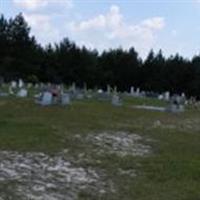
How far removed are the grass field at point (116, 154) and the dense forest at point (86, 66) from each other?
63010 mm

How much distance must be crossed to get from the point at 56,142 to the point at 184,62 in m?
97.1

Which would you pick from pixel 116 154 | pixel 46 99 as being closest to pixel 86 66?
pixel 46 99

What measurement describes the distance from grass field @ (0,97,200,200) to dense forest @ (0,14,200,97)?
63010 millimetres

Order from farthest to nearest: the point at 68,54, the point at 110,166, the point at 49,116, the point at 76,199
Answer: the point at 68,54 < the point at 49,116 < the point at 110,166 < the point at 76,199

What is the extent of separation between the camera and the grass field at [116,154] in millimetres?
11469

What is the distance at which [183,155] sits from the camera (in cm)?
1593

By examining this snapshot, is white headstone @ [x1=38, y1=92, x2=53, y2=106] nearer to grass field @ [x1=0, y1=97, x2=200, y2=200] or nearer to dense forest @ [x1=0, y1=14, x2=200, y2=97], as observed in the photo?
grass field @ [x1=0, y1=97, x2=200, y2=200]

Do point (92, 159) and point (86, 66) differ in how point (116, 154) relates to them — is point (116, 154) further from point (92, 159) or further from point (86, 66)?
point (86, 66)

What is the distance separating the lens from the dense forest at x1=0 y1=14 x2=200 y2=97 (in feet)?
303

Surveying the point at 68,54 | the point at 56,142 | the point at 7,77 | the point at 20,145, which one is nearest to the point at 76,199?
the point at 20,145

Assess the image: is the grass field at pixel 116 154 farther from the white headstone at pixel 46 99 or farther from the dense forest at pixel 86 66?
the dense forest at pixel 86 66

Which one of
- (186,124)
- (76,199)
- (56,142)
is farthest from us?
(186,124)

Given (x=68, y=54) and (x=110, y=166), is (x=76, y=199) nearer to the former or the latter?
(x=110, y=166)

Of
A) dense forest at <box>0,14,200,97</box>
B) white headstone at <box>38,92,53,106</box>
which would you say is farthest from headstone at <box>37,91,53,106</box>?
dense forest at <box>0,14,200,97</box>
